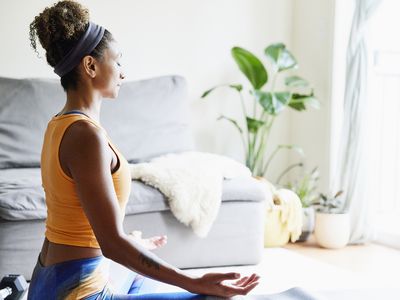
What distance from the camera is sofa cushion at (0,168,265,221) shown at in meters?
2.26

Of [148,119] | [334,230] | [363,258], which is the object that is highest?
[148,119]

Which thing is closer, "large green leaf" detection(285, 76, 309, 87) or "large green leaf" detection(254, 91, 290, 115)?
"large green leaf" detection(254, 91, 290, 115)

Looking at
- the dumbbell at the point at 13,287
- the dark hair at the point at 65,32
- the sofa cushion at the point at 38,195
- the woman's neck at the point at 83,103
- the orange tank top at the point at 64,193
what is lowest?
the dumbbell at the point at 13,287

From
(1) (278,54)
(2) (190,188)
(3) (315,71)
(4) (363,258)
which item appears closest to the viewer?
(2) (190,188)

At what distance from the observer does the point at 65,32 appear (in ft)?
3.90

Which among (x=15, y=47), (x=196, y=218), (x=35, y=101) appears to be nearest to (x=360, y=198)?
(x=196, y=218)

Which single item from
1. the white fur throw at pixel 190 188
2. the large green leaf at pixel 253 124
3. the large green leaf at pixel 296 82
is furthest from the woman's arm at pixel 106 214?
the large green leaf at pixel 296 82

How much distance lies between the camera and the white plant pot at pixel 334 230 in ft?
10.6

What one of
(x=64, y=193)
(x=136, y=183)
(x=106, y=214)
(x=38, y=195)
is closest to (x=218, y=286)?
(x=106, y=214)

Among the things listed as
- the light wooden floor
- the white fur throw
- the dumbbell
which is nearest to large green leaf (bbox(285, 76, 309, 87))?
the light wooden floor

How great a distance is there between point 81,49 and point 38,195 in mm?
1272

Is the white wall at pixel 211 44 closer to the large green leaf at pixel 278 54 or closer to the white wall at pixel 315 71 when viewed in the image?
the white wall at pixel 315 71

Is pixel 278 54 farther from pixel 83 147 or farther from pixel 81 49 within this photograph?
pixel 83 147

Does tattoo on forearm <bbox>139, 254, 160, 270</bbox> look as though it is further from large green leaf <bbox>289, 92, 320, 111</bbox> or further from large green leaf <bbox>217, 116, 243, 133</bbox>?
large green leaf <bbox>217, 116, 243, 133</bbox>
